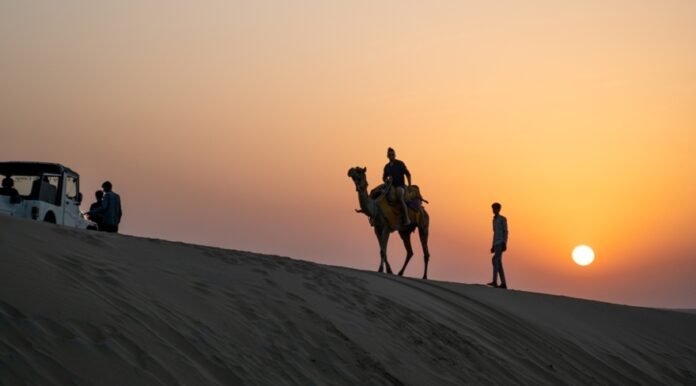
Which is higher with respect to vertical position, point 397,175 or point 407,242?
point 397,175

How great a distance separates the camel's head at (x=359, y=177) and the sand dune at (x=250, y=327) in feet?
13.3

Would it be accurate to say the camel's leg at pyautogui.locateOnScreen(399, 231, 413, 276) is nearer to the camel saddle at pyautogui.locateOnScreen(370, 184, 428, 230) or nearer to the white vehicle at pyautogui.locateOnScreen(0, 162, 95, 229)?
the camel saddle at pyautogui.locateOnScreen(370, 184, 428, 230)

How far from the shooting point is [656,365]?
52.4 feet

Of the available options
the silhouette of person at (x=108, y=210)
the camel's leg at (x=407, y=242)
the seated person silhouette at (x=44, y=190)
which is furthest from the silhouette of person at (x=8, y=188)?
the camel's leg at (x=407, y=242)

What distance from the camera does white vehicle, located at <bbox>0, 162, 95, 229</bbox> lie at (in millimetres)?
17375

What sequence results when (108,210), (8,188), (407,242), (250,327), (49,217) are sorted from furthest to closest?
(407,242) < (49,217) < (8,188) < (108,210) < (250,327)

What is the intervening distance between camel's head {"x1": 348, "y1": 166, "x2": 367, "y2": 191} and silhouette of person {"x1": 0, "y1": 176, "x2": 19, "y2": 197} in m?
6.74

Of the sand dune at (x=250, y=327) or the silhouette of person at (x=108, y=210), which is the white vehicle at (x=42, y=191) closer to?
the silhouette of person at (x=108, y=210)

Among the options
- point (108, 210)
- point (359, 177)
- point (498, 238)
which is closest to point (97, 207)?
point (108, 210)

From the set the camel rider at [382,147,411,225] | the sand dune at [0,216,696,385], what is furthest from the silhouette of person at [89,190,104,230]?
the camel rider at [382,147,411,225]

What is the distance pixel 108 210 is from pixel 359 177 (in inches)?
220

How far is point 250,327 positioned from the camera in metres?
9.79

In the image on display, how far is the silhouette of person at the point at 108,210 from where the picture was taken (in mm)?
17078

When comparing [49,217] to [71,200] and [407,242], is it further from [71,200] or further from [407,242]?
[407,242]
